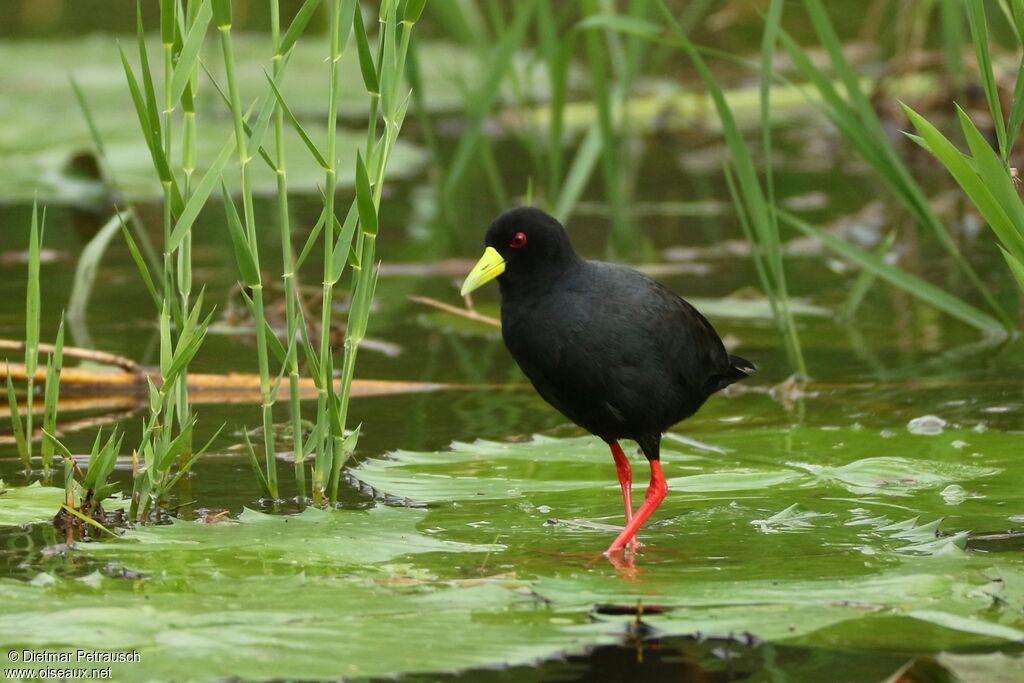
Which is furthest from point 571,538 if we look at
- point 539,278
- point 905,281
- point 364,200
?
point 905,281

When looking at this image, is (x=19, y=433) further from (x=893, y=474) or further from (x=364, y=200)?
(x=893, y=474)

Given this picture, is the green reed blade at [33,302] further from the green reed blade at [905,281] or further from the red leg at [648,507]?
the green reed blade at [905,281]

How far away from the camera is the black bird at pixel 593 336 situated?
10.1 feet

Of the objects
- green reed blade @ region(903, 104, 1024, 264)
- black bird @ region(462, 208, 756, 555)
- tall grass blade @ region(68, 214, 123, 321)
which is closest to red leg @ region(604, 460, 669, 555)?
black bird @ region(462, 208, 756, 555)

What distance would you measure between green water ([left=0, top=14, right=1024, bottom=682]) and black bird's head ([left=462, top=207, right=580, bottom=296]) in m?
0.47

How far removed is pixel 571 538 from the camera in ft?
9.79

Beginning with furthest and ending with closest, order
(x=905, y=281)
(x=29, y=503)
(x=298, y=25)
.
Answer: (x=905, y=281) → (x=29, y=503) → (x=298, y=25)

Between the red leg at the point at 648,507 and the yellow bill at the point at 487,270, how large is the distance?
543mm

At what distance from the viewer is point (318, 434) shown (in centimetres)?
312

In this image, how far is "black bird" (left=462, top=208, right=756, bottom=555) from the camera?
3086 millimetres

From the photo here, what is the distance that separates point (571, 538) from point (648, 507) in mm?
196

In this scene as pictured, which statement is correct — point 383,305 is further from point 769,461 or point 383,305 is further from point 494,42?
point 494,42

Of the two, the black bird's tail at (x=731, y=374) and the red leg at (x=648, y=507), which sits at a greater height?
the black bird's tail at (x=731, y=374)

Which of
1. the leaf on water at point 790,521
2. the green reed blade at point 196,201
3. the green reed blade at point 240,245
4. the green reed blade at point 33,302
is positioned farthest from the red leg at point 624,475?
the green reed blade at point 33,302
